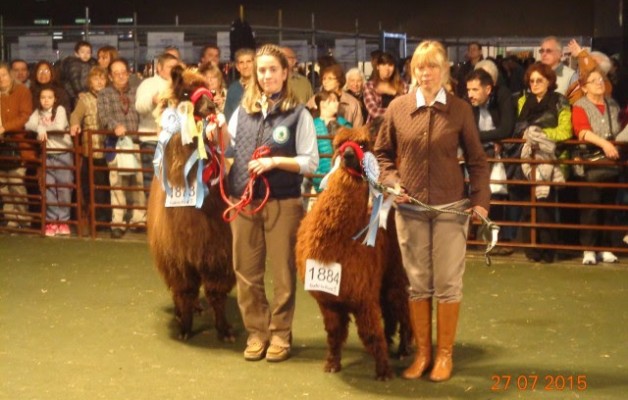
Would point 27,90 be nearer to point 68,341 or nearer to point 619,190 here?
point 68,341

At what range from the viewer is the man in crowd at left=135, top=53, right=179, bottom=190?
9523 millimetres

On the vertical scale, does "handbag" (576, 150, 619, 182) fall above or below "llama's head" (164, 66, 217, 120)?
below

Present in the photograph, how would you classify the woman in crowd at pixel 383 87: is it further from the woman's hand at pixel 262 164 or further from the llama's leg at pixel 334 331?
the llama's leg at pixel 334 331

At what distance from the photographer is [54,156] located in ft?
34.5

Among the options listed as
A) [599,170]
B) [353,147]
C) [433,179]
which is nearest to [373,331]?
[433,179]

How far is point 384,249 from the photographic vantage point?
5.61 meters

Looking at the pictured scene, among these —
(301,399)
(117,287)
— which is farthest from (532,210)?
(301,399)

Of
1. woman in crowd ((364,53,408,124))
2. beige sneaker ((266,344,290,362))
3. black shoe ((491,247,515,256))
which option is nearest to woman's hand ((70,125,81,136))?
woman in crowd ((364,53,408,124))

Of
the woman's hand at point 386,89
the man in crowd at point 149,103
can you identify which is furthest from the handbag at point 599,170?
the man in crowd at point 149,103

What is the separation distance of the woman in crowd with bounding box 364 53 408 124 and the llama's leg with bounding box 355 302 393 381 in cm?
430

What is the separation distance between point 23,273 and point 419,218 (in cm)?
438

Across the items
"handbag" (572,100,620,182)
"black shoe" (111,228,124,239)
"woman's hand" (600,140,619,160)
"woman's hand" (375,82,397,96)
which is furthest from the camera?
"black shoe" (111,228,124,239)

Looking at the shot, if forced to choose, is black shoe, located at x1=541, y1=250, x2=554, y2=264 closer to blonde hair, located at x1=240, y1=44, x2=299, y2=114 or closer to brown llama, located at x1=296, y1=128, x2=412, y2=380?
brown llama, located at x1=296, y1=128, x2=412, y2=380
